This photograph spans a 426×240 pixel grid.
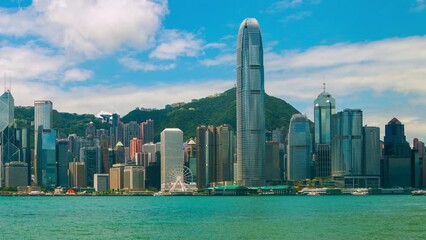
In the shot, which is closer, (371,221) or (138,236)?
(138,236)

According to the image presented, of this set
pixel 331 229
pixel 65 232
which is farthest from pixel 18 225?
pixel 331 229

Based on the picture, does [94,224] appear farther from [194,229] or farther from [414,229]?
[414,229]

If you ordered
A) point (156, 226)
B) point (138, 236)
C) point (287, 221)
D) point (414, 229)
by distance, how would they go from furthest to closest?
point (287, 221) → point (156, 226) → point (414, 229) → point (138, 236)

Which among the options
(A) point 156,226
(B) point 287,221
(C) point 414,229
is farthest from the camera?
(B) point 287,221

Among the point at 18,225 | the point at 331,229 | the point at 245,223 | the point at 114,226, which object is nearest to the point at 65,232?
the point at 114,226

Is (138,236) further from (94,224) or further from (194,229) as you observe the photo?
(94,224)

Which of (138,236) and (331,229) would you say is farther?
(331,229)

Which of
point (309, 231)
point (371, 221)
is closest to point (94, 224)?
point (309, 231)

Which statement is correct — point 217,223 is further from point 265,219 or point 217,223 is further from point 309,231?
point 309,231
